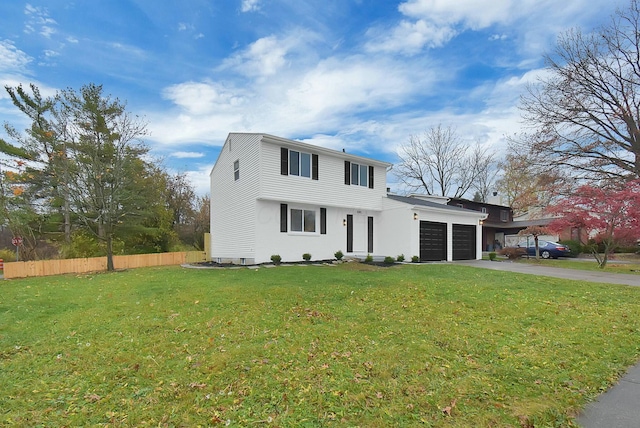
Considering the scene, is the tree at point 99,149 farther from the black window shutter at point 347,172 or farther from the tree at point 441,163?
the tree at point 441,163

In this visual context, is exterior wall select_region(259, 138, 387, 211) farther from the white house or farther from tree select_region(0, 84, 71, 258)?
tree select_region(0, 84, 71, 258)

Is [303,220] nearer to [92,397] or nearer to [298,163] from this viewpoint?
[298,163]

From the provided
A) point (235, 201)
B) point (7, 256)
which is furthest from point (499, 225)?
point (7, 256)

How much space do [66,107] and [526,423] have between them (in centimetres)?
1854

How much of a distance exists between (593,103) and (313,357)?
75.8 feet

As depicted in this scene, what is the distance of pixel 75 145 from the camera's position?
14766mm

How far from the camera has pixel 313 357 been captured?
389cm

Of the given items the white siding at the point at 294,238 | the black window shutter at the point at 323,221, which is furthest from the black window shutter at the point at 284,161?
the black window shutter at the point at 323,221

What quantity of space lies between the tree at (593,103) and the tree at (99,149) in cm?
2292

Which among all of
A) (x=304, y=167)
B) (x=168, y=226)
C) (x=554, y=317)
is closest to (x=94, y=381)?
(x=554, y=317)

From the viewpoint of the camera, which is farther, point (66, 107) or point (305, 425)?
point (66, 107)

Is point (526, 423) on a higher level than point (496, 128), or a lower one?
lower

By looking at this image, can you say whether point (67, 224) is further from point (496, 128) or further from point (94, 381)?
point (496, 128)

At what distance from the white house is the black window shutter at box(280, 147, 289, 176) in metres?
0.04
